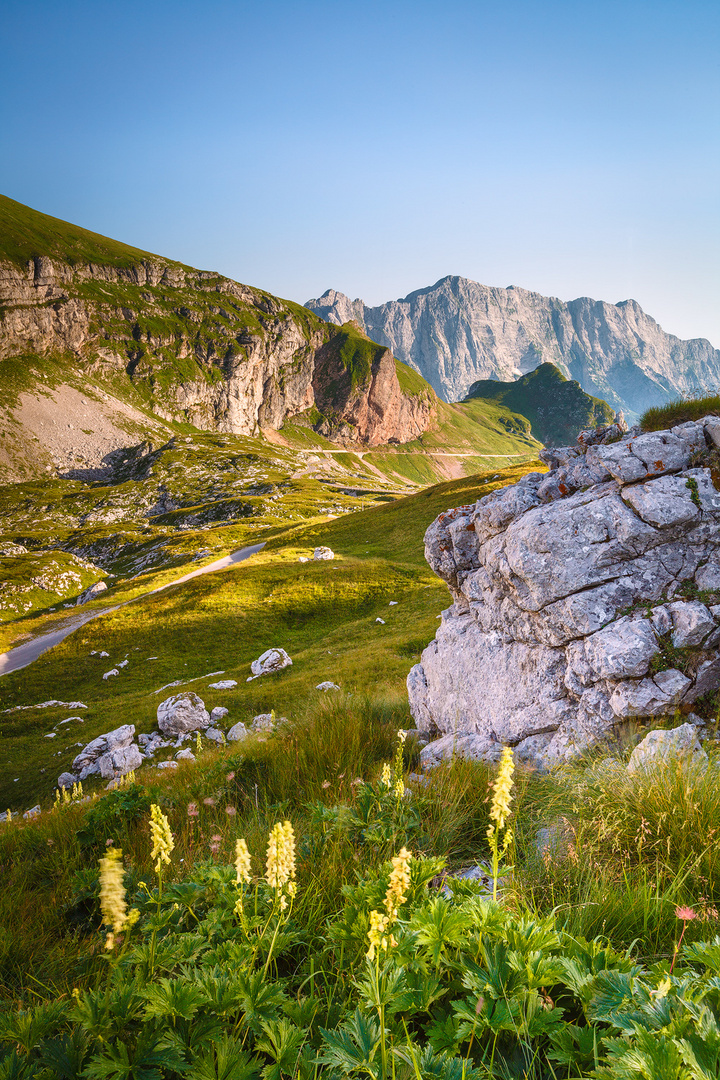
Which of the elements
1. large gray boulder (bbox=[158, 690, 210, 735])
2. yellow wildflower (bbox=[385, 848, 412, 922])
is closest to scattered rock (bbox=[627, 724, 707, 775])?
yellow wildflower (bbox=[385, 848, 412, 922])

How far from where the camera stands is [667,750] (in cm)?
541

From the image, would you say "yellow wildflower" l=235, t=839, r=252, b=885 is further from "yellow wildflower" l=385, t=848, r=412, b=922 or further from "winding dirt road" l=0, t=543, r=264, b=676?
"winding dirt road" l=0, t=543, r=264, b=676

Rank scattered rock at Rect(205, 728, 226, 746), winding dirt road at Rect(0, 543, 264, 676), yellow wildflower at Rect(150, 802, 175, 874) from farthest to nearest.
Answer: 1. winding dirt road at Rect(0, 543, 264, 676)
2. scattered rock at Rect(205, 728, 226, 746)
3. yellow wildflower at Rect(150, 802, 175, 874)

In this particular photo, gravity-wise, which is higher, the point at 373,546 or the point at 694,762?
the point at 694,762

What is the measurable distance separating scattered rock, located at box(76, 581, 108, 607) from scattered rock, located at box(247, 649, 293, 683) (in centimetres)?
5118

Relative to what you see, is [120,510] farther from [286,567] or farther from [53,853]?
[53,853]

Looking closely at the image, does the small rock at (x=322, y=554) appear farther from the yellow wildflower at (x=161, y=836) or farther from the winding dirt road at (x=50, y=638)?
the yellow wildflower at (x=161, y=836)

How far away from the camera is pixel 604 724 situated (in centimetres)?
735

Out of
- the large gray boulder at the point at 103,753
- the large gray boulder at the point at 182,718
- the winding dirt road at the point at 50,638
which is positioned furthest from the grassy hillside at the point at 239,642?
the winding dirt road at the point at 50,638

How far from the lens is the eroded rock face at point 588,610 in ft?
24.0

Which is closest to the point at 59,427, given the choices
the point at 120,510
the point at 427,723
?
the point at 120,510

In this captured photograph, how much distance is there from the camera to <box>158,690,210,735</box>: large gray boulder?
22344 mm

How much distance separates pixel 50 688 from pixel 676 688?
134ft

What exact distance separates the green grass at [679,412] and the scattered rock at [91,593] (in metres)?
73.9
